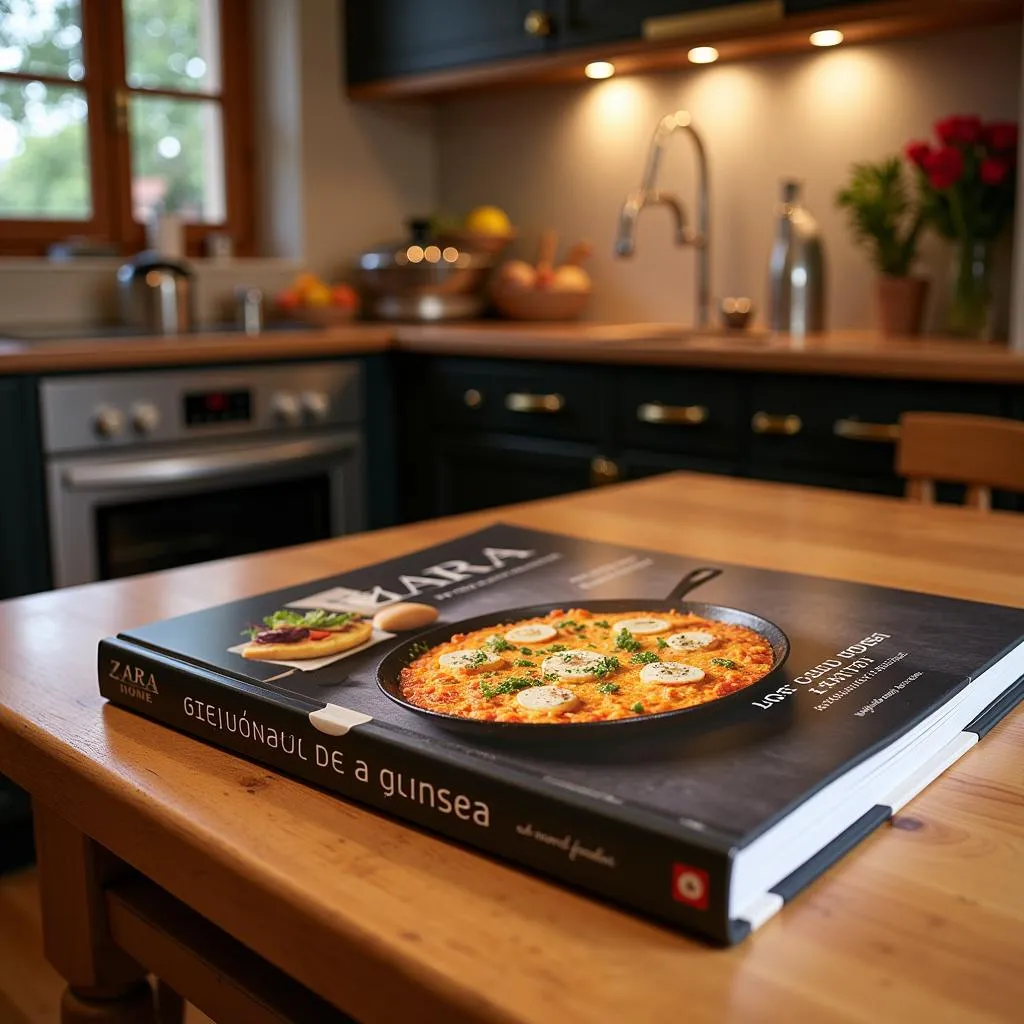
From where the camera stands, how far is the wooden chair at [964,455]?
1.28 metres

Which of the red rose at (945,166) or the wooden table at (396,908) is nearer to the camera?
the wooden table at (396,908)

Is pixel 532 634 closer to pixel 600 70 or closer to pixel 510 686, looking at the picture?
pixel 510 686

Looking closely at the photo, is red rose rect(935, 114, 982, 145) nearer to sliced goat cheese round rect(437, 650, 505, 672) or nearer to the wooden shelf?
the wooden shelf

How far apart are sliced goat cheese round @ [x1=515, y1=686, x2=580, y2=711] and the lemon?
2.82m

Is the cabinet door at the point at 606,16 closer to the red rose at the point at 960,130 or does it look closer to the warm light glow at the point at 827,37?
the warm light glow at the point at 827,37

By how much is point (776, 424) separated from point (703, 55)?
42.6 inches

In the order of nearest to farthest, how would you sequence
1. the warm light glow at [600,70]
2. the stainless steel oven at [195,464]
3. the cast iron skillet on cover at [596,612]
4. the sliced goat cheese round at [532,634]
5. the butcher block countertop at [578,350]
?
the cast iron skillet on cover at [596,612], the sliced goat cheese round at [532,634], the butcher block countertop at [578,350], the stainless steel oven at [195,464], the warm light glow at [600,70]

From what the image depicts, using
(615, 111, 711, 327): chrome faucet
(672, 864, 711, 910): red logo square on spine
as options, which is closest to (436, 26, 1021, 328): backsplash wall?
(615, 111, 711, 327): chrome faucet

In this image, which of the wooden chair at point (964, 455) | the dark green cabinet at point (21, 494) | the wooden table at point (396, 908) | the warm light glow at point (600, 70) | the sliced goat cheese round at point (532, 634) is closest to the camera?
the wooden table at point (396, 908)

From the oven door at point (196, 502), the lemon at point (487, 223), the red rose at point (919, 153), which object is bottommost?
the oven door at point (196, 502)

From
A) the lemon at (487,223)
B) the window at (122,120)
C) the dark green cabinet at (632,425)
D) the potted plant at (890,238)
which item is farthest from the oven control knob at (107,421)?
the potted plant at (890,238)

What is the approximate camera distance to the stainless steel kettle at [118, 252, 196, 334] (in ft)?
9.23

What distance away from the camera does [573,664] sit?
0.55 m

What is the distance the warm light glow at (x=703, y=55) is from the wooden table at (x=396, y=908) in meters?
2.25
